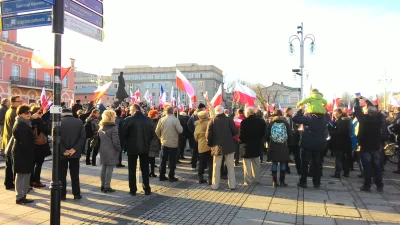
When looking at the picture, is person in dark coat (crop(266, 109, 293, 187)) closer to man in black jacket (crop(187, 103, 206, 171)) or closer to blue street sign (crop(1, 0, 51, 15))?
man in black jacket (crop(187, 103, 206, 171))

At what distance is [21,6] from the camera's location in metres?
5.07

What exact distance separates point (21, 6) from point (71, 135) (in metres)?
3.00

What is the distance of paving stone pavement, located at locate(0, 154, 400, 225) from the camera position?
6105 mm

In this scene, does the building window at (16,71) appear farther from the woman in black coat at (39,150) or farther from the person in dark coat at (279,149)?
the person in dark coat at (279,149)

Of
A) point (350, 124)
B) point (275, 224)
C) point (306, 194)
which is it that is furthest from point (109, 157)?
point (350, 124)

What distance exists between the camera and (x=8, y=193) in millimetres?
7742

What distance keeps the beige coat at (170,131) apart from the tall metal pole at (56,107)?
183 inches

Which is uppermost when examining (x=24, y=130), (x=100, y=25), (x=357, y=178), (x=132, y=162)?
(x=100, y=25)

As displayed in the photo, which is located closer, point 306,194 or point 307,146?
point 306,194

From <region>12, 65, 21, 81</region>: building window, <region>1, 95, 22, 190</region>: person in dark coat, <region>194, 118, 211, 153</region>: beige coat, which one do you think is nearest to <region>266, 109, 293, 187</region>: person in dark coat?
<region>194, 118, 211, 153</region>: beige coat

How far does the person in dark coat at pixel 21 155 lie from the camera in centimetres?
685

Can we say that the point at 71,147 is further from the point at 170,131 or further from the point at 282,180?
the point at 282,180

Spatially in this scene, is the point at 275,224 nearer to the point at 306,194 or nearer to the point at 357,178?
the point at 306,194

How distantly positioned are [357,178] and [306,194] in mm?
3065
